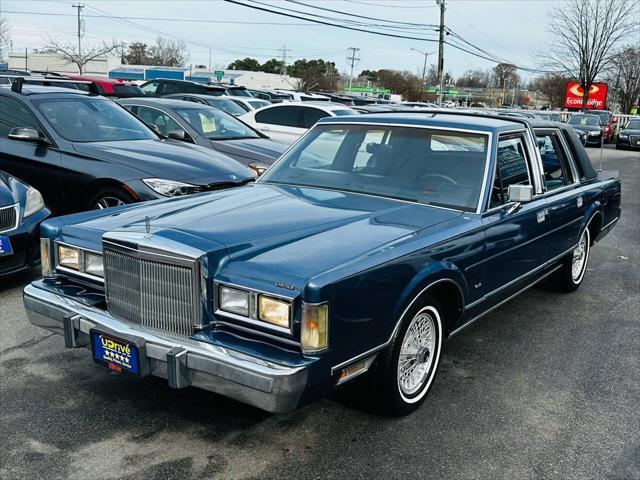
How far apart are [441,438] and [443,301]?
83 cm

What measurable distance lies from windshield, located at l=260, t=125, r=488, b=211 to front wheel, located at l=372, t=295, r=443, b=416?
2.81 feet

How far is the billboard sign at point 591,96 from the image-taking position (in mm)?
47312

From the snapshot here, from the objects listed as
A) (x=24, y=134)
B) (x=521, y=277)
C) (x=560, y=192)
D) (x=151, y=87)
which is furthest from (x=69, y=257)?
(x=151, y=87)

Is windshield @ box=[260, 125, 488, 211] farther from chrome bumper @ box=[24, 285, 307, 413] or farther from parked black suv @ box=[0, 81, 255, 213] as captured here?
parked black suv @ box=[0, 81, 255, 213]

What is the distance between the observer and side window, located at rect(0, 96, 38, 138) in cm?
720

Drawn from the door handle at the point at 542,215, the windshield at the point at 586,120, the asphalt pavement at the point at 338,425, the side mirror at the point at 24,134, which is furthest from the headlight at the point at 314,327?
the windshield at the point at 586,120

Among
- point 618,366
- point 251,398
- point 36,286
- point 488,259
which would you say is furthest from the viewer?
point 618,366

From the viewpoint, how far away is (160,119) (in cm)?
982

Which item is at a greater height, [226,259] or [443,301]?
[226,259]

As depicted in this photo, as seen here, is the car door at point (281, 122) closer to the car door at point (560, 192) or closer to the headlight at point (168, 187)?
the headlight at point (168, 187)

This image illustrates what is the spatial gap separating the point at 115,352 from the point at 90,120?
486cm

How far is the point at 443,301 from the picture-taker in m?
4.04

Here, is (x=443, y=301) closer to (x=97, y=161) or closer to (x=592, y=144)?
(x=97, y=161)

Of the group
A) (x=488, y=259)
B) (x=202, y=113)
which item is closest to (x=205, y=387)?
(x=488, y=259)
